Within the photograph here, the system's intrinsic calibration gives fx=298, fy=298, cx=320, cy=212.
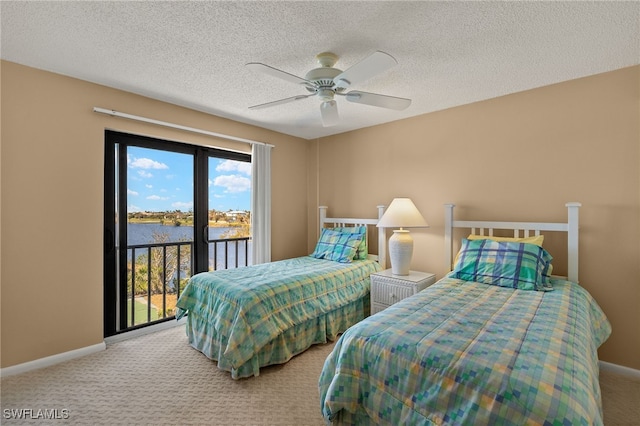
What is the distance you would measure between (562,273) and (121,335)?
4199 mm

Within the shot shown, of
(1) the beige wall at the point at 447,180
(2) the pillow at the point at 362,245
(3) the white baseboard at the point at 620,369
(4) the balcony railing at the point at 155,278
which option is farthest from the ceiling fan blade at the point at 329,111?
(3) the white baseboard at the point at 620,369

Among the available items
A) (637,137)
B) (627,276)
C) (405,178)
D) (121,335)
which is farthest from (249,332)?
(637,137)

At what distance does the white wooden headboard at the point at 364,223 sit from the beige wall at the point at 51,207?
2.52m

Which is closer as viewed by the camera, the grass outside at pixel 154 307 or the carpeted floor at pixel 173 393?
the carpeted floor at pixel 173 393

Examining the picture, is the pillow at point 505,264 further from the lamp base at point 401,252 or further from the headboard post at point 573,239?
the lamp base at point 401,252

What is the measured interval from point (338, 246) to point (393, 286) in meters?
0.93

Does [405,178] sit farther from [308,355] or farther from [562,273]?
[308,355]

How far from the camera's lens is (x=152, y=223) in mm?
3275

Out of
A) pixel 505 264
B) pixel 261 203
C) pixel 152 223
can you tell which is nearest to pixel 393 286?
pixel 505 264

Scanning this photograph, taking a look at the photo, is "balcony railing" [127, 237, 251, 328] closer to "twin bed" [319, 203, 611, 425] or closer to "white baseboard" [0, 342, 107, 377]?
"white baseboard" [0, 342, 107, 377]

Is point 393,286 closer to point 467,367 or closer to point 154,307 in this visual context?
point 467,367

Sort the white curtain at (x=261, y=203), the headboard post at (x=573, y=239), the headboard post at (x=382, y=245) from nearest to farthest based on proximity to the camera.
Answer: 1. the headboard post at (x=573, y=239)
2. the headboard post at (x=382, y=245)
3. the white curtain at (x=261, y=203)

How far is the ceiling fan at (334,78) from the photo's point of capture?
179 cm

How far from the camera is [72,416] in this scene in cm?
191
